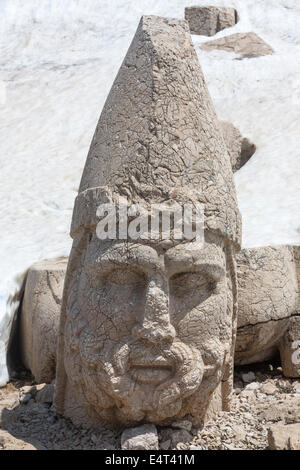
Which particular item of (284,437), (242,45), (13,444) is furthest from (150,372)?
(242,45)

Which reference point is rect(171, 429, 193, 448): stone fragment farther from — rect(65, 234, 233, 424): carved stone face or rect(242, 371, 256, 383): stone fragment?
rect(242, 371, 256, 383): stone fragment

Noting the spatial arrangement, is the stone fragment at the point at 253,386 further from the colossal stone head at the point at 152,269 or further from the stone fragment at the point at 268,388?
the colossal stone head at the point at 152,269

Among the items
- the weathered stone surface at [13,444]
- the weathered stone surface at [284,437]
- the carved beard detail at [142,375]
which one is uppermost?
the carved beard detail at [142,375]

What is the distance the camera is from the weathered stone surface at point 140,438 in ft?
9.87

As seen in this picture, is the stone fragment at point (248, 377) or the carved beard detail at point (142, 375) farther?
the stone fragment at point (248, 377)

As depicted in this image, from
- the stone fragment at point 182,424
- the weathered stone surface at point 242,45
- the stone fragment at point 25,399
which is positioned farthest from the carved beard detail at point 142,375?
the weathered stone surface at point 242,45

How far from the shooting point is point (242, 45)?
10.6 m

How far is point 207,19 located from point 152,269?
9143 millimetres

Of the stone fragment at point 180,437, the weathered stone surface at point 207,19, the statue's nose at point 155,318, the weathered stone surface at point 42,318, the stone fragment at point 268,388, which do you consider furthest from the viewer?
the weathered stone surface at point 207,19

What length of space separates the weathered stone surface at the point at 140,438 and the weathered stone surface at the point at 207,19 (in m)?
9.38

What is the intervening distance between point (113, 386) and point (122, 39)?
29.0ft

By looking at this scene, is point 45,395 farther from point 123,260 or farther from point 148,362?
point 123,260

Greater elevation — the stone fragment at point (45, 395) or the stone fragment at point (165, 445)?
the stone fragment at point (165, 445)

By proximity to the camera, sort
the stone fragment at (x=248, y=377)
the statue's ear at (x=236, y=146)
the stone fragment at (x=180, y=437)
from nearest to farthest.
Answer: the stone fragment at (x=180, y=437) → the stone fragment at (x=248, y=377) → the statue's ear at (x=236, y=146)
